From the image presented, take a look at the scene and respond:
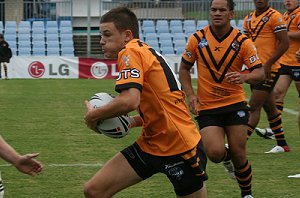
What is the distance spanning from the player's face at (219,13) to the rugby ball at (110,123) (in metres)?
2.26

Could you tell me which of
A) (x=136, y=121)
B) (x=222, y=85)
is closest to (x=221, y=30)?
(x=222, y=85)

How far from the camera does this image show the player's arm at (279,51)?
29.8 ft

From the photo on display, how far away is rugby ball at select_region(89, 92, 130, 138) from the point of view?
5.29 meters

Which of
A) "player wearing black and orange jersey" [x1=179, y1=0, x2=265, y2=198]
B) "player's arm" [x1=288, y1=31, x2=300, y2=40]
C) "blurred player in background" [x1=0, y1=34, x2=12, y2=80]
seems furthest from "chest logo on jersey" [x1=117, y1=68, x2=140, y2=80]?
"blurred player in background" [x1=0, y1=34, x2=12, y2=80]

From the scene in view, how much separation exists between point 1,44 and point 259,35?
18.4 meters

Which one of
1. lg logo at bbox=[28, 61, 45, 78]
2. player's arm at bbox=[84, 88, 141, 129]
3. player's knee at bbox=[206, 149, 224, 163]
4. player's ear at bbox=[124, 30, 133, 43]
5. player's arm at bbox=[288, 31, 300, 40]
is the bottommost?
lg logo at bbox=[28, 61, 45, 78]

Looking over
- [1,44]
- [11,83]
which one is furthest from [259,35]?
[1,44]

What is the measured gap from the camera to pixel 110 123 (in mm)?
5309

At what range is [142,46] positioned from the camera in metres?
5.21

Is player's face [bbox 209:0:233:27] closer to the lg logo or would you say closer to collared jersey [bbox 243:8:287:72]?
collared jersey [bbox 243:8:287:72]

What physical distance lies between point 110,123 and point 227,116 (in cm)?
234

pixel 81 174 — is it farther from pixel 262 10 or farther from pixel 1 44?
pixel 1 44

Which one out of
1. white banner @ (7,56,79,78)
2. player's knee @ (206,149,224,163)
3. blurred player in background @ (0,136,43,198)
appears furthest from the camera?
white banner @ (7,56,79,78)

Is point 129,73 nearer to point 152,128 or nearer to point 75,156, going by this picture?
point 152,128
